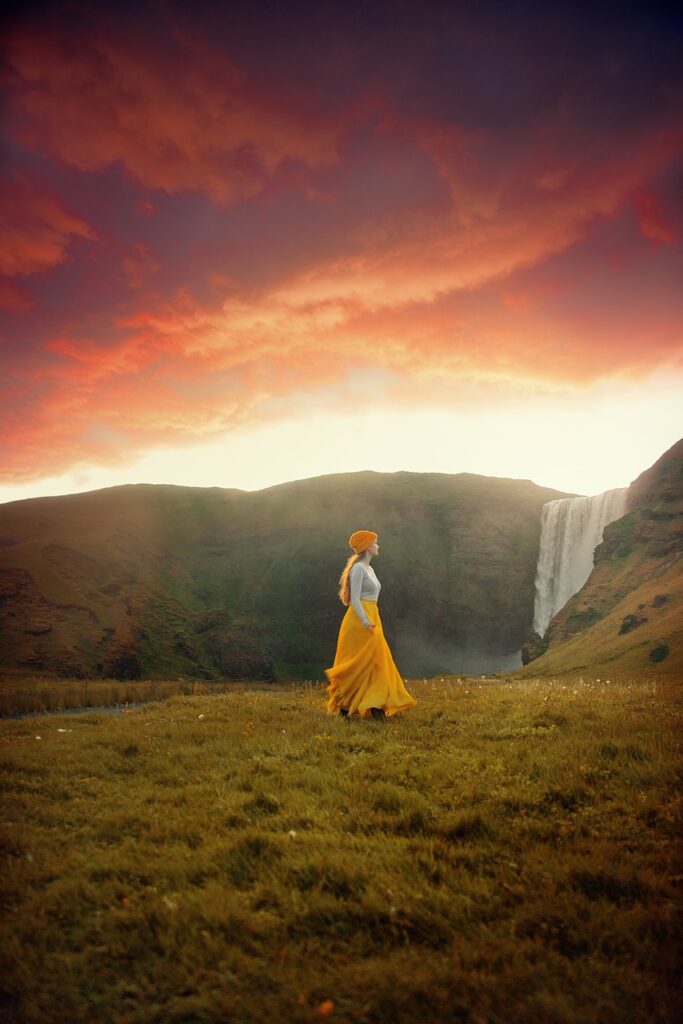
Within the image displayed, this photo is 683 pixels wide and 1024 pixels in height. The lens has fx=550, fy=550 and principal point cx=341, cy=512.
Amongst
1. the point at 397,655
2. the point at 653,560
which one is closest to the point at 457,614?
the point at 397,655

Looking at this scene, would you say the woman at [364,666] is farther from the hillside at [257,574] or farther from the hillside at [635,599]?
the hillside at [257,574]

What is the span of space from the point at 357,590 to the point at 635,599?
25764 millimetres

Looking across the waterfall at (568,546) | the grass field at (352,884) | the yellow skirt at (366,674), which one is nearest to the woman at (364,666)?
the yellow skirt at (366,674)

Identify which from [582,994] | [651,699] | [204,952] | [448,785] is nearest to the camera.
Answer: [582,994]

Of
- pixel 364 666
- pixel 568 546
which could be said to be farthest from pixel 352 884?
pixel 568 546

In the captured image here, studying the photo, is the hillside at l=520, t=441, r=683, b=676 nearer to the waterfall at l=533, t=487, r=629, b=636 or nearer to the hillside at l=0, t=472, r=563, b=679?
the waterfall at l=533, t=487, r=629, b=636

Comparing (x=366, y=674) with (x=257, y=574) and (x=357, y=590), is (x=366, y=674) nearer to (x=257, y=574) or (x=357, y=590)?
(x=357, y=590)

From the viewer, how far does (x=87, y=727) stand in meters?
11.3

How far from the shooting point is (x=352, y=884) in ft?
14.1

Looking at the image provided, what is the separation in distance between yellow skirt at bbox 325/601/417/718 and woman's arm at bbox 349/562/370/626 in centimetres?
21

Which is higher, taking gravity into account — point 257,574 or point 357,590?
point 357,590

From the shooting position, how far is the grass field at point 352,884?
317 centimetres

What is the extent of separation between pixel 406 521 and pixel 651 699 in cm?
5490

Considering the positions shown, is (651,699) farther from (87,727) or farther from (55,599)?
(55,599)
